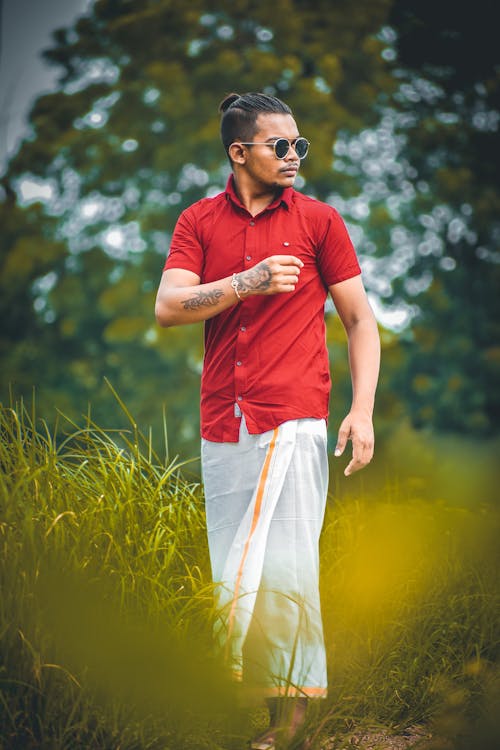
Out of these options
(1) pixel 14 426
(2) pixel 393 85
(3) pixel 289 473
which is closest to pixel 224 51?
(2) pixel 393 85

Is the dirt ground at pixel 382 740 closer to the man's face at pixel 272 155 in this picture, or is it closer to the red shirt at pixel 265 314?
the red shirt at pixel 265 314

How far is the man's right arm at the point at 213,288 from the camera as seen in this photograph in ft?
9.09

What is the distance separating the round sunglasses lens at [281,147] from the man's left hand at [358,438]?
2.74ft

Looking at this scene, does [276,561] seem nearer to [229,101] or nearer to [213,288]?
[213,288]

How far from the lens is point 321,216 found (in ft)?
10.0

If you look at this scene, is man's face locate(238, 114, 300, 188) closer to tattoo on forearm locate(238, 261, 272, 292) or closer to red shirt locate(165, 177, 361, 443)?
red shirt locate(165, 177, 361, 443)

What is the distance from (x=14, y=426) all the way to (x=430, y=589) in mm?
1880

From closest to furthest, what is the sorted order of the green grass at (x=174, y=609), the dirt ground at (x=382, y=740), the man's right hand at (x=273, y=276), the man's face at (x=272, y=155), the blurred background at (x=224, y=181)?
the green grass at (x=174, y=609) → the man's right hand at (x=273, y=276) → the man's face at (x=272, y=155) → the dirt ground at (x=382, y=740) → the blurred background at (x=224, y=181)

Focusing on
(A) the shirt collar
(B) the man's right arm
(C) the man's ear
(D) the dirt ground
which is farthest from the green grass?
(C) the man's ear

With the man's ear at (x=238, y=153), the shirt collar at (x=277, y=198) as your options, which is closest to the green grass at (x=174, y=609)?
the shirt collar at (x=277, y=198)

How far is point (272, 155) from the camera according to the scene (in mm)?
2992

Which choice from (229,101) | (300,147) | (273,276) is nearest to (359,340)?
(273,276)

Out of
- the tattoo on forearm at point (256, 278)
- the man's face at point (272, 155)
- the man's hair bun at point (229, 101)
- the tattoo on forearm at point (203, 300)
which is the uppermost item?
the man's hair bun at point (229, 101)

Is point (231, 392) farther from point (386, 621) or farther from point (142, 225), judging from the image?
point (142, 225)
